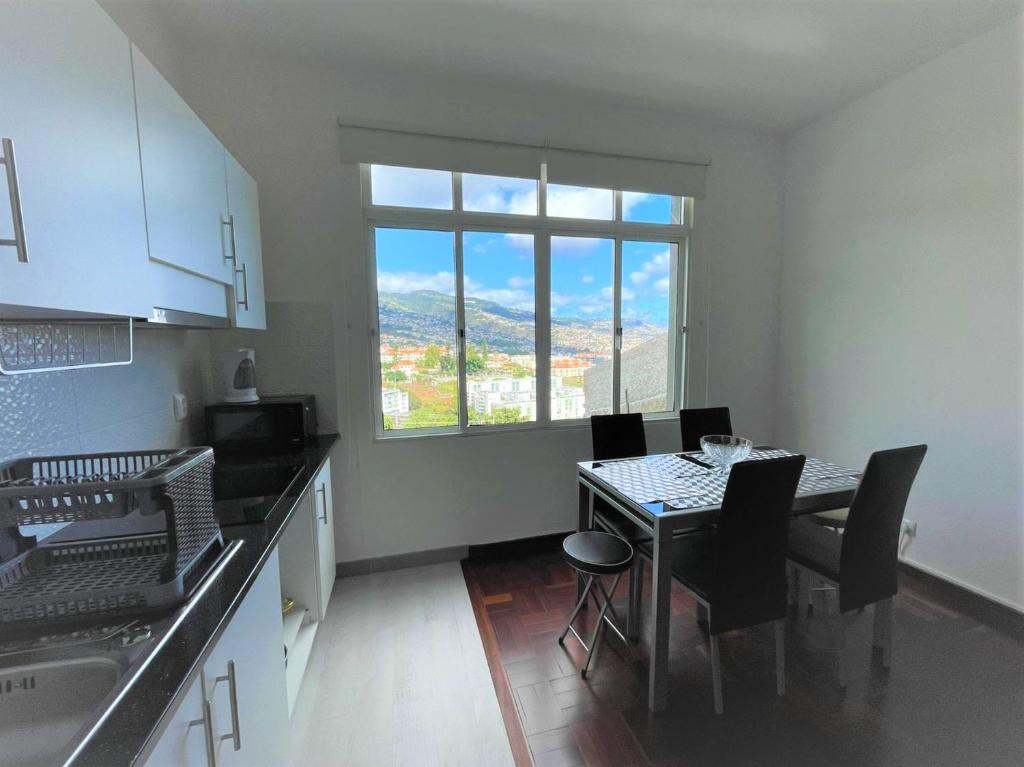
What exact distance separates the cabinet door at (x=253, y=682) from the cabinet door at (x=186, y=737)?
0.03 meters

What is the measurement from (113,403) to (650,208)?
10.3ft

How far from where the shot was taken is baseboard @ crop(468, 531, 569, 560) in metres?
2.74

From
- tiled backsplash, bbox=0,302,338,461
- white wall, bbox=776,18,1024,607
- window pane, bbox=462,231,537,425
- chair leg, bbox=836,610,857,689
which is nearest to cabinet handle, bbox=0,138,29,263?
tiled backsplash, bbox=0,302,338,461

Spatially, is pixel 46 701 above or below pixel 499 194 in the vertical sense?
below

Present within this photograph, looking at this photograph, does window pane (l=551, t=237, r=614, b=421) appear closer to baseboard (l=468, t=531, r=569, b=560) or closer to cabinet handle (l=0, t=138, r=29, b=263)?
baseboard (l=468, t=531, r=569, b=560)

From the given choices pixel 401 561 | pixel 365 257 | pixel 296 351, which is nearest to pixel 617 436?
pixel 401 561

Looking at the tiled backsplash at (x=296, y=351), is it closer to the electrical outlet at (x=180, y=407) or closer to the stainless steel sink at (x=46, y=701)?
the electrical outlet at (x=180, y=407)

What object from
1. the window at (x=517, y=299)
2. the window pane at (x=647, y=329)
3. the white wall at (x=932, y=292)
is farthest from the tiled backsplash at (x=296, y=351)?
the white wall at (x=932, y=292)

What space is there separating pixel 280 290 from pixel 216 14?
1273 mm

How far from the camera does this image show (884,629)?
69.5 inches

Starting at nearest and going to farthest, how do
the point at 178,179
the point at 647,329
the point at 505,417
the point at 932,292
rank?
the point at 178,179, the point at 932,292, the point at 505,417, the point at 647,329

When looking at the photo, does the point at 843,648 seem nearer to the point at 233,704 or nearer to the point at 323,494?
the point at 233,704

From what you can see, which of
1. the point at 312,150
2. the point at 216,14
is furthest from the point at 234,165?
the point at 216,14

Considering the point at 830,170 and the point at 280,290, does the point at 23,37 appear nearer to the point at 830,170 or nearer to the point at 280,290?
the point at 280,290
